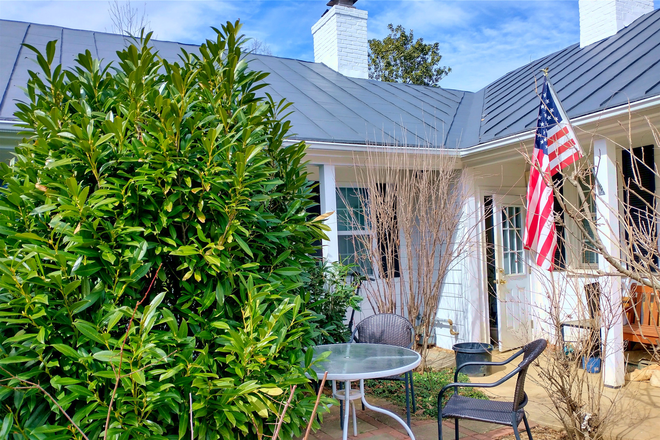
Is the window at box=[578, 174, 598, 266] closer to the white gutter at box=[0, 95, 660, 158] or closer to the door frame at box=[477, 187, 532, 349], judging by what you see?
the white gutter at box=[0, 95, 660, 158]

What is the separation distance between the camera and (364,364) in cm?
356

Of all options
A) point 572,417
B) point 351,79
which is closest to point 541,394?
point 572,417

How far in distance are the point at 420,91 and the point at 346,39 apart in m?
1.86

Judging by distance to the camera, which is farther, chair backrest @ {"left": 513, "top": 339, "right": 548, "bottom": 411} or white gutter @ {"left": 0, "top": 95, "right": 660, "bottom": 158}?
white gutter @ {"left": 0, "top": 95, "right": 660, "bottom": 158}

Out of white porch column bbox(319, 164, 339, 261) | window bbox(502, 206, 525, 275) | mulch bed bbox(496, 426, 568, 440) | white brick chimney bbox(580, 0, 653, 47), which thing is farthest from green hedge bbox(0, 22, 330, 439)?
white brick chimney bbox(580, 0, 653, 47)

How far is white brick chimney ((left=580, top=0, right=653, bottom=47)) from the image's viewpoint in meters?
7.31

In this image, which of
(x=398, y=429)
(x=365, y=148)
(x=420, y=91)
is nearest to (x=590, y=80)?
(x=365, y=148)

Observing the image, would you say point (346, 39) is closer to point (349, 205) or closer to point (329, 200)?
point (349, 205)

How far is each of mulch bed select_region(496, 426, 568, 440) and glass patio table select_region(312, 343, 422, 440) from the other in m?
0.94

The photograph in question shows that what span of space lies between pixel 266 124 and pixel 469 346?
419 cm

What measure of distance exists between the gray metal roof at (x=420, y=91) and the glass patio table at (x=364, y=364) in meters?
2.73

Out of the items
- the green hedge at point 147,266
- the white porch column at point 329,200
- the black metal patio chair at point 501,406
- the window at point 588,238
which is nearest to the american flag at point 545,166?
the window at point 588,238

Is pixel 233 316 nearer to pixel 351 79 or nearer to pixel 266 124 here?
pixel 266 124

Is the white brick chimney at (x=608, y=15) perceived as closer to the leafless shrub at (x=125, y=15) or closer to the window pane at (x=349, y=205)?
the window pane at (x=349, y=205)
